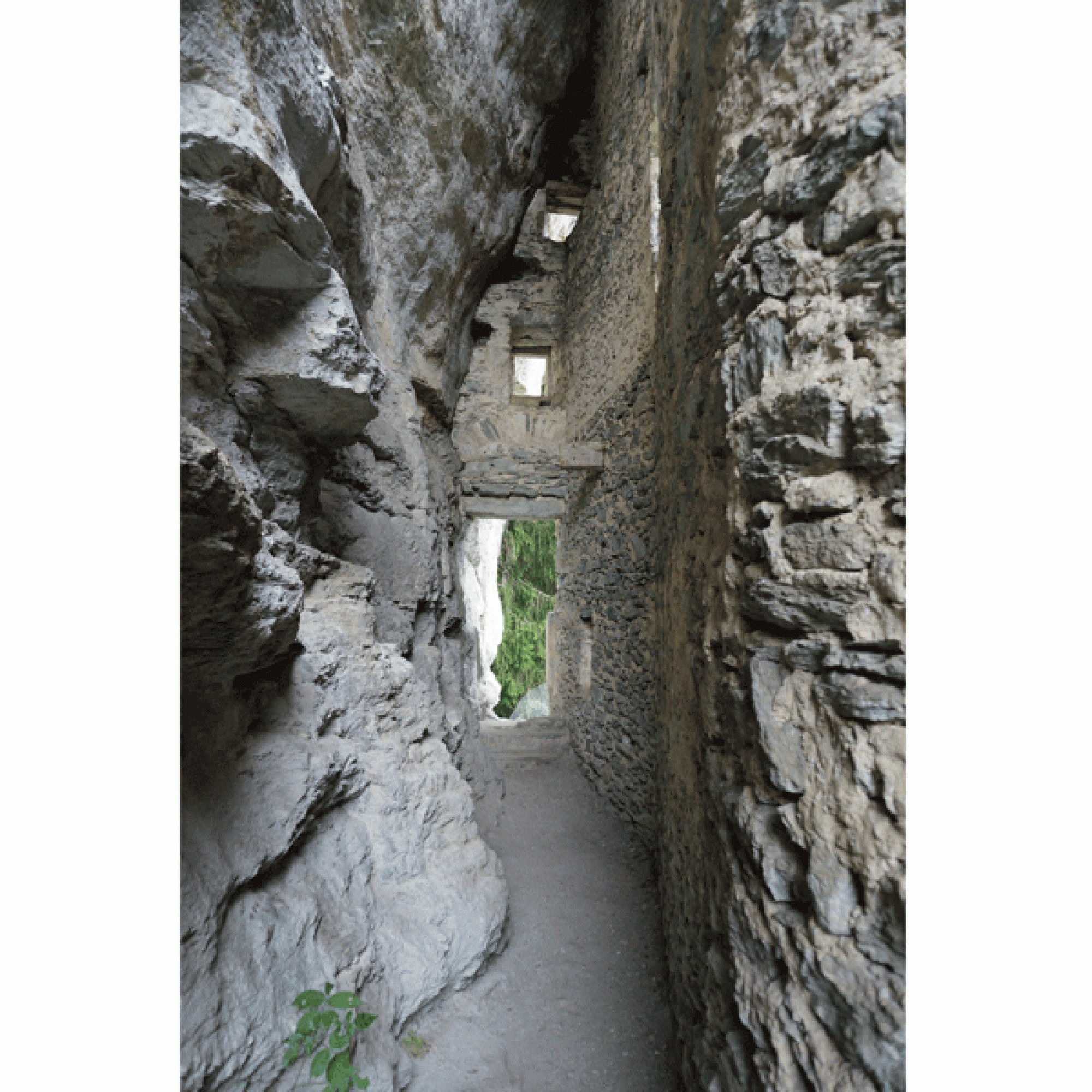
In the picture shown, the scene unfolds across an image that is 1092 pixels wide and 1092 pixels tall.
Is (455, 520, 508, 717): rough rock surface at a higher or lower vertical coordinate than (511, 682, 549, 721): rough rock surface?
higher

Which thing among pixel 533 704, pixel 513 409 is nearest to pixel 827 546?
pixel 513 409

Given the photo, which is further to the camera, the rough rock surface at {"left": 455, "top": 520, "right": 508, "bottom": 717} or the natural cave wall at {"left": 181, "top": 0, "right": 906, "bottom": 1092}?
the rough rock surface at {"left": 455, "top": 520, "right": 508, "bottom": 717}

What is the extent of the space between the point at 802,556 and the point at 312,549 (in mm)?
2327

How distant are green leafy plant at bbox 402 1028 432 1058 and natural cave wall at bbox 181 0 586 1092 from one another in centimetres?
8

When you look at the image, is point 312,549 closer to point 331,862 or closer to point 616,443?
point 331,862

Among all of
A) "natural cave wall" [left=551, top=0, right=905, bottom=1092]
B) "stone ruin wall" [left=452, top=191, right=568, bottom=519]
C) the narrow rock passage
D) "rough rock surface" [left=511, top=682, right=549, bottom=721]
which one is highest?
"stone ruin wall" [left=452, top=191, right=568, bottom=519]

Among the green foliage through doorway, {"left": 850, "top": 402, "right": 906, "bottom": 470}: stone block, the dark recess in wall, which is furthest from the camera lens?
the green foliage through doorway

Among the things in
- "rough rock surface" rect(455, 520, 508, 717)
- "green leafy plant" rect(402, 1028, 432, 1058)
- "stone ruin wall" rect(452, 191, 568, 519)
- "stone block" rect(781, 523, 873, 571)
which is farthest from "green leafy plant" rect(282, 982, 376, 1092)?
"rough rock surface" rect(455, 520, 508, 717)

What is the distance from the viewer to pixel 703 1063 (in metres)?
1.57

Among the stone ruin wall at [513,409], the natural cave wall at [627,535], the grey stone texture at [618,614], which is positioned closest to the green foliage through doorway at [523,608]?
the stone ruin wall at [513,409]

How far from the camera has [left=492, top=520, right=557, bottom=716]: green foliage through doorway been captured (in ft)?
40.9

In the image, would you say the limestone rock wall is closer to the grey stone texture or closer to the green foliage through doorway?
the grey stone texture

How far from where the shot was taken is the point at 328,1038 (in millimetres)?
1644

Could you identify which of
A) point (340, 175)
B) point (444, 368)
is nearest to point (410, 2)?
point (340, 175)
